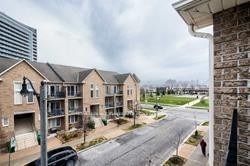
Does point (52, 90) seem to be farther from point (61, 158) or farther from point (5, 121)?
point (61, 158)

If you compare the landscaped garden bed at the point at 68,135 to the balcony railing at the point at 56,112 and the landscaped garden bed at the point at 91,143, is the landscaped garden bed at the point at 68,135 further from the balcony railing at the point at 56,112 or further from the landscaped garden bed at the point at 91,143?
the landscaped garden bed at the point at 91,143

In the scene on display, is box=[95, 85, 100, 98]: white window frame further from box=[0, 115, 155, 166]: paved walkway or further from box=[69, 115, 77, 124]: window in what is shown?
box=[0, 115, 155, 166]: paved walkway

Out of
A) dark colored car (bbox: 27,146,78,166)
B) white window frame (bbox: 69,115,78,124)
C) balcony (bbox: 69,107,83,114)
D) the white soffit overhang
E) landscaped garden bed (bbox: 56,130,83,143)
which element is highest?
the white soffit overhang

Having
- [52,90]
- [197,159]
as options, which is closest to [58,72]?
[52,90]

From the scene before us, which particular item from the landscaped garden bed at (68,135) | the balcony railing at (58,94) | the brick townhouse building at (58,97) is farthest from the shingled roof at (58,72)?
the landscaped garden bed at (68,135)

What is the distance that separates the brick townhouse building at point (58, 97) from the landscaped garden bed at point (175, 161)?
42.6 ft

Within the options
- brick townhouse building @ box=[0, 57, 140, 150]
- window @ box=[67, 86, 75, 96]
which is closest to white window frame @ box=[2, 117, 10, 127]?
brick townhouse building @ box=[0, 57, 140, 150]

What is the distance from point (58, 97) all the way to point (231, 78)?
23581 millimetres

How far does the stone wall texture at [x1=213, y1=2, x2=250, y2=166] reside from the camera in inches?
95.3

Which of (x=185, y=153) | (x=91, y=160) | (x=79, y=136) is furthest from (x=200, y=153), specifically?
(x=79, y=136)

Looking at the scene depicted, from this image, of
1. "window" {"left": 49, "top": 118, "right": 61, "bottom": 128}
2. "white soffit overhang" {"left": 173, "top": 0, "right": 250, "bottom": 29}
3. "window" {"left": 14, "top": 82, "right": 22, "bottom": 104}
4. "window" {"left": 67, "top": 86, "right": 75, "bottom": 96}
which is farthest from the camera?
"window" {"left": 67, "top": 86, "right": 75, "bottom": 96}

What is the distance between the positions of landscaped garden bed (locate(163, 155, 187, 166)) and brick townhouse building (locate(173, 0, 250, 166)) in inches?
521

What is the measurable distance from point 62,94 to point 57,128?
4.41 meters

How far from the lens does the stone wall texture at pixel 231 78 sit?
7.95 feet
